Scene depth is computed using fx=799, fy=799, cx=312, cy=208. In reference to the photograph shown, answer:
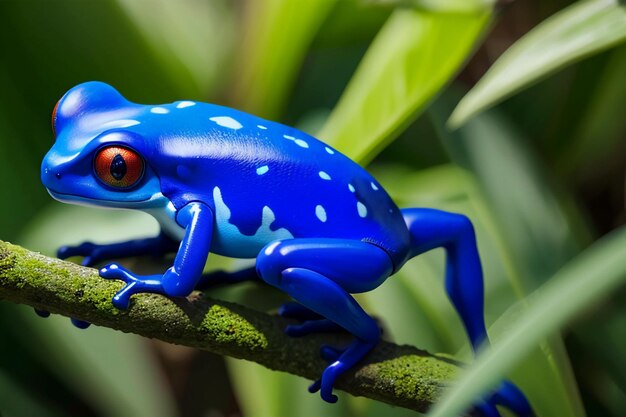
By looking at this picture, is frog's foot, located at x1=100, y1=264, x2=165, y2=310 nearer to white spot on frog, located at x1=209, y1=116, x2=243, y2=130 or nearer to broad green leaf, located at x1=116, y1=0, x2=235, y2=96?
white spot on frog, located at x1=209, y1=116, x2=243, y2=130

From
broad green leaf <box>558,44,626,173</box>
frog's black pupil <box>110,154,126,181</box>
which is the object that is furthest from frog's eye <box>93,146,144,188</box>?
broad green leaf <box>558,44,626,173</box>

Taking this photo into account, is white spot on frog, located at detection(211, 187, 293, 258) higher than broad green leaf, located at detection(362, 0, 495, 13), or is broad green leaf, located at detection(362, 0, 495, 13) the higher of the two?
broad green leaf, located at detection(362, 0, 495, 13)

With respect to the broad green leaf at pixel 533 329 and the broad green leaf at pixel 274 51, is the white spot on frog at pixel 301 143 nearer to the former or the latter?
the broad green leaf at pixel 533 329

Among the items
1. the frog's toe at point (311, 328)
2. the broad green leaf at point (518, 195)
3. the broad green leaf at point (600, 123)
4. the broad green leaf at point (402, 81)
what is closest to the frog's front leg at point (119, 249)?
the frog's toe at point (311, 328)

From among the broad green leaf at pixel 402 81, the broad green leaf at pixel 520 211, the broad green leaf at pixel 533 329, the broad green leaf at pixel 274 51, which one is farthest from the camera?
the broad green leaf at pixel 274 51

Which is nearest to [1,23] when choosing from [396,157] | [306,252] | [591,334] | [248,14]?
[248,14]

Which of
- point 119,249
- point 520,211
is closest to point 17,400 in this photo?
point 119,249

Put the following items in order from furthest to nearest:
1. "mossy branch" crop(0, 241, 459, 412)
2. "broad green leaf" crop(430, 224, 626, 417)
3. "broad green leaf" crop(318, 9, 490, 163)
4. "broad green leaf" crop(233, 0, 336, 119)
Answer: "broad green leaf" crop(233, 0, 336, 119)
"broad green leaf" crop(318, 9, 490, 163)
"mossy branch" crop(0, 241, 459, 412)
"broad green leaf" crop(430, 224, 626, 417)
